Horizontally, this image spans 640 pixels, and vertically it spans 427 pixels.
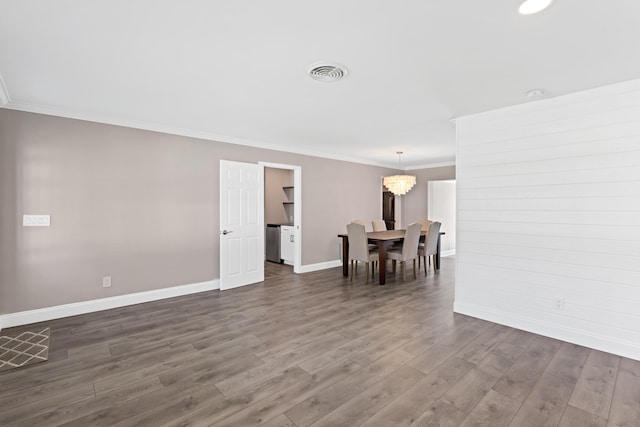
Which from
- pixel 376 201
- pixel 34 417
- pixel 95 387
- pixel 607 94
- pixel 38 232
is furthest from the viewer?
pixel 376 201

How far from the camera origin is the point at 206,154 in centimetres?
461

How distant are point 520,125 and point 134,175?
4.72m

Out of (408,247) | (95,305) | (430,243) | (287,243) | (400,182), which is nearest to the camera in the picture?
(95,305)

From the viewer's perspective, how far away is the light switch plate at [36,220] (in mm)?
3320

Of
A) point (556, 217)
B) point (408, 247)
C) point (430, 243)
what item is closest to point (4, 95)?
point (408, 247)

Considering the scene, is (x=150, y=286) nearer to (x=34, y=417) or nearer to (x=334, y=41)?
(x=34, y=417)

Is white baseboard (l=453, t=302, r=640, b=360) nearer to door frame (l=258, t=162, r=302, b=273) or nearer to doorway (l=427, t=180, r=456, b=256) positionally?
door frame (l=258, t=162, r=302, b=273)

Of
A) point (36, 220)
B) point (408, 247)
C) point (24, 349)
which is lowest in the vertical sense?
point (24, 349)

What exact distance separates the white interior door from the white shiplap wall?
3.16m

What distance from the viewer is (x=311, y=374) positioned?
2.32 metres

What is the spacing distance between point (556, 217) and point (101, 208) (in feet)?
17.0

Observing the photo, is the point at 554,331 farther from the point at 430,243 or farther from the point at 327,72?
the point at 327,72

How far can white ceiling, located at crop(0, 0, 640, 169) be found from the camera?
1.75 metres

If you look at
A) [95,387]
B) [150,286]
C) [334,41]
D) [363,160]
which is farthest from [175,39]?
[363,160]
